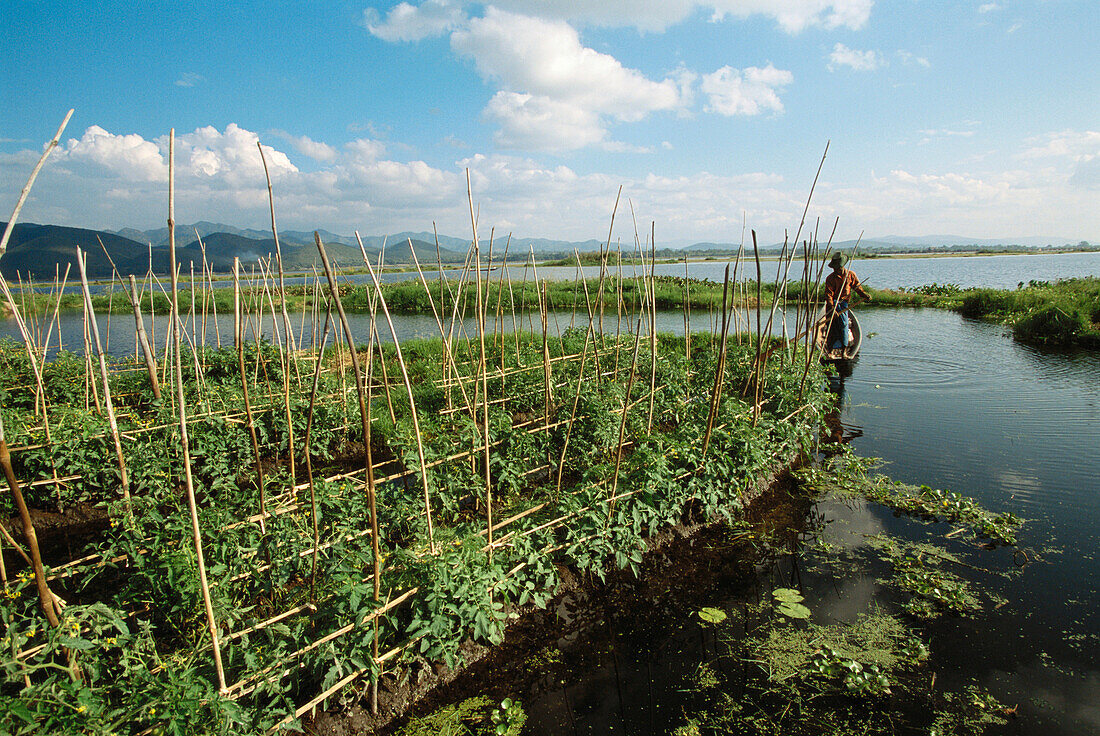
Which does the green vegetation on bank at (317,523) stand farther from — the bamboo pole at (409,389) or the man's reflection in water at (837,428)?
the man's reflection in water at (837,428)

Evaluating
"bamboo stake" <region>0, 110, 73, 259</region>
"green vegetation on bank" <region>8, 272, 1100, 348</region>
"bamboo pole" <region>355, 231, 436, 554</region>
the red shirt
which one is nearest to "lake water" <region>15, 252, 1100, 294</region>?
"green vegetation on bank" <region>8, 272, 1100, 348</region>

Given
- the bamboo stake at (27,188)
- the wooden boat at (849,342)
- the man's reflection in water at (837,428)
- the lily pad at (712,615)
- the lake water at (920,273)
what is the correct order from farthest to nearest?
the lake water at (920,273)
the wooden boat at (849,342)
the man's reflection in water at (837,428)
the lily pad at (712,615)
the bamboo stake at (27,188)

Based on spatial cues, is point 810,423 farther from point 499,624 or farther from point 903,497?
point 499,624

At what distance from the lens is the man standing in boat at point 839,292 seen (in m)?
8.55

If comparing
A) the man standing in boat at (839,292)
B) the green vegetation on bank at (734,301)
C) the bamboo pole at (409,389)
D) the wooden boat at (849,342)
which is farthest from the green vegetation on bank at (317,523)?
the wooden boat at (849,342)

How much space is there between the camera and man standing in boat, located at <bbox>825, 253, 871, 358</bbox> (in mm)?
8555

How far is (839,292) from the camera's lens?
800 cm

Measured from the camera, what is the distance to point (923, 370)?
31.6 ft

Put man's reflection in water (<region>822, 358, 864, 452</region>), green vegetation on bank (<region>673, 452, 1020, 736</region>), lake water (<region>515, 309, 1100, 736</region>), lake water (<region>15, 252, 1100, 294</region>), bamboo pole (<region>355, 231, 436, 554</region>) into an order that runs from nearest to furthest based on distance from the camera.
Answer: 1. bamboo pole (<region>355, 231, 436, 554</region>)
2. green vegetation on bank (<region>673, 452, 1020, 736</region>)
3. lake water (<region>515, 309, 1100, 736</region>)
4. man's reflection in water (<region>822, 358, 864, 452</region>)
5. lake water (<region>15, 252, 1100, 294</region>)

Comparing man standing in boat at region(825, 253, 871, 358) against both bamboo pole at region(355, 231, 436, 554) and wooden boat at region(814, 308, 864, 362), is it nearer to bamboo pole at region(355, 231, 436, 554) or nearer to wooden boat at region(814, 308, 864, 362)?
wooden boat at region(814, 308, 864, 362)

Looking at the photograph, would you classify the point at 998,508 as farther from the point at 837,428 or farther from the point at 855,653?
the point at 855,653

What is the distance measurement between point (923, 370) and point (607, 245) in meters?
7.77

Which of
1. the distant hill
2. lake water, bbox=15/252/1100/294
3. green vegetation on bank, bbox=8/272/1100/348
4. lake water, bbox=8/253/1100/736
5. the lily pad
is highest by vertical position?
the distant hill

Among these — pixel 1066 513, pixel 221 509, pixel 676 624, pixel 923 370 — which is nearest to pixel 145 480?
pixel 221 509
